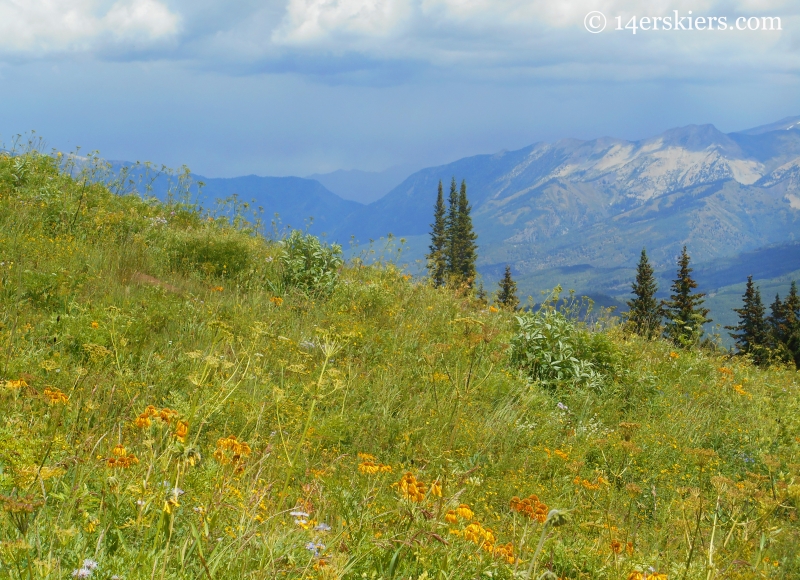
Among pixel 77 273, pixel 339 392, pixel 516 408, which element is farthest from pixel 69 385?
pixel 516 408

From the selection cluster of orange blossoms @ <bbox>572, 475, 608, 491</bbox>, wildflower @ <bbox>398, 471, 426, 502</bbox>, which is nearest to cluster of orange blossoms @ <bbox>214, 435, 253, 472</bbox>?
wildflower @ <bbox>398, 471, 426, 502</bbox>

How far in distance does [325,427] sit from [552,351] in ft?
15.0

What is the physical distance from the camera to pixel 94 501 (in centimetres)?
268

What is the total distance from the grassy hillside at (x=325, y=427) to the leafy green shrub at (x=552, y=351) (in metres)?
0.04

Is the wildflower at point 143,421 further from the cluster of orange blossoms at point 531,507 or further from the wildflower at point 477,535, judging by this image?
the cluster of orange blossoms at point 531,507

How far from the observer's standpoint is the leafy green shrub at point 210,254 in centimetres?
932

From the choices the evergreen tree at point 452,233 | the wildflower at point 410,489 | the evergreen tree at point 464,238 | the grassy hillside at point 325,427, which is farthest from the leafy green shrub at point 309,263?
the evergreen tree at point 464,238

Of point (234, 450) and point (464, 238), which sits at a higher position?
point (464, 238)

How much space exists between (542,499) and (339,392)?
2022mm

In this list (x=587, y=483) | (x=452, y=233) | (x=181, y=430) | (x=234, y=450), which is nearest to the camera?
(x=181, y=430)

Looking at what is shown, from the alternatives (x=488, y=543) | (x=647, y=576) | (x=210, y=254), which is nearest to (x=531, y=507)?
(x=488, y=543)

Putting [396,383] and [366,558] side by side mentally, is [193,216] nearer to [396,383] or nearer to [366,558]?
[396,383]

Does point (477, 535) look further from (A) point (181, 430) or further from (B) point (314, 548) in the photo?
(A) point (181, 430)

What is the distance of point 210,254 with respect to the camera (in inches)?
374
